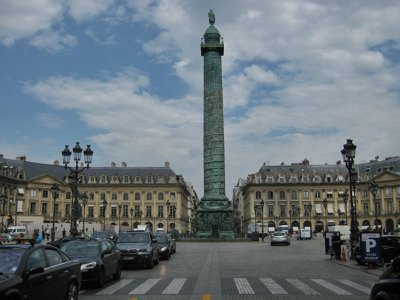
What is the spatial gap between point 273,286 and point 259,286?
381mm

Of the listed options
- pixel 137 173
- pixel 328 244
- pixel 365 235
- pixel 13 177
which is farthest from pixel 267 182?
pixel 365 235

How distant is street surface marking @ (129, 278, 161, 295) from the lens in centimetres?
1256

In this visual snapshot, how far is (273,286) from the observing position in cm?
1384

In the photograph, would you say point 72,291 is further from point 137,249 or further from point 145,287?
point 137,249

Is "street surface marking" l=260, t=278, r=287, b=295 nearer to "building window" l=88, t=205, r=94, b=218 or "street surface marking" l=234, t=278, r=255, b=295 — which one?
"street surface marking" l=234, t=278, r=255, b=295

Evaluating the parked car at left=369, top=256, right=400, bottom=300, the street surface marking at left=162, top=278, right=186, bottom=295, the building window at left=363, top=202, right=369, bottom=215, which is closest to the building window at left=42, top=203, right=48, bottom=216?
the building window at left=363, top=202, right=369, bottom=215

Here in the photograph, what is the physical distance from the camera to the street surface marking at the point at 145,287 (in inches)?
494

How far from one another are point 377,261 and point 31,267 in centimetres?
1453

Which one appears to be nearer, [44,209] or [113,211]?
[44,209]

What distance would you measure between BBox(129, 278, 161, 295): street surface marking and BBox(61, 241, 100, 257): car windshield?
5.25 feet

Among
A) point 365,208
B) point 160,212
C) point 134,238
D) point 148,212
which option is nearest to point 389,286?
point 134,238

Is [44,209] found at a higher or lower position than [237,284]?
higher

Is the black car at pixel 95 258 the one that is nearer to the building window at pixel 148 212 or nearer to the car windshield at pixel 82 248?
the car windshield at pixel 82 248

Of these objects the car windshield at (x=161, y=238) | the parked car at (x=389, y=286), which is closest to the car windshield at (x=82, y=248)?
the parked car at (x=389, y=286)
